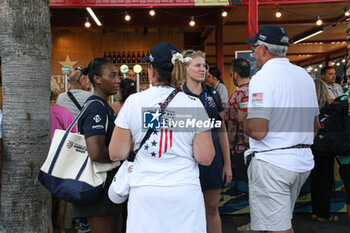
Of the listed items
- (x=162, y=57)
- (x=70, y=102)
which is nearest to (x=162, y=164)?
(x=162, y=57)

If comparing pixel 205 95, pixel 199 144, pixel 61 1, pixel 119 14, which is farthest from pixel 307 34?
pixel 199 144

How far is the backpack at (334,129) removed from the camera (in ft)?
11.9

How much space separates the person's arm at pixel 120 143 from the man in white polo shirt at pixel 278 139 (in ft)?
2.90

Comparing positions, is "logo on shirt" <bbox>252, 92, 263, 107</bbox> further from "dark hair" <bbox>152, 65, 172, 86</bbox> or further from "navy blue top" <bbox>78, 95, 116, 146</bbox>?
"navy blue top" <bbox>78, 95, 116, 146</bbox>

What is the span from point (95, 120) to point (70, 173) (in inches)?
15.1

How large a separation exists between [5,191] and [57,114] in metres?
0.95

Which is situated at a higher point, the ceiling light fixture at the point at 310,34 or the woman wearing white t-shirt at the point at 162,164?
the ceiling light fixture at the point at 310,34

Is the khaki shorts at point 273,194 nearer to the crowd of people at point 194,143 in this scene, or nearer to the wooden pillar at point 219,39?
the crowd of people at point 194,143

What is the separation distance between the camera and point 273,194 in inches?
86.7

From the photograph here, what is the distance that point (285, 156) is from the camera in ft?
Result: 7.18

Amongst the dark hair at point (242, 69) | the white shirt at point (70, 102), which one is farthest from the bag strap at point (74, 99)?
the dark hair at point (242, 69)

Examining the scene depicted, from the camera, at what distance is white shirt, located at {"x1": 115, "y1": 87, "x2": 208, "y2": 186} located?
1.79 meters

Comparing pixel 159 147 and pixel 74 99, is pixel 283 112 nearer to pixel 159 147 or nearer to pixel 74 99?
pixel 159 147

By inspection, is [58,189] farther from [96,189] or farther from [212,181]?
[212,181]
